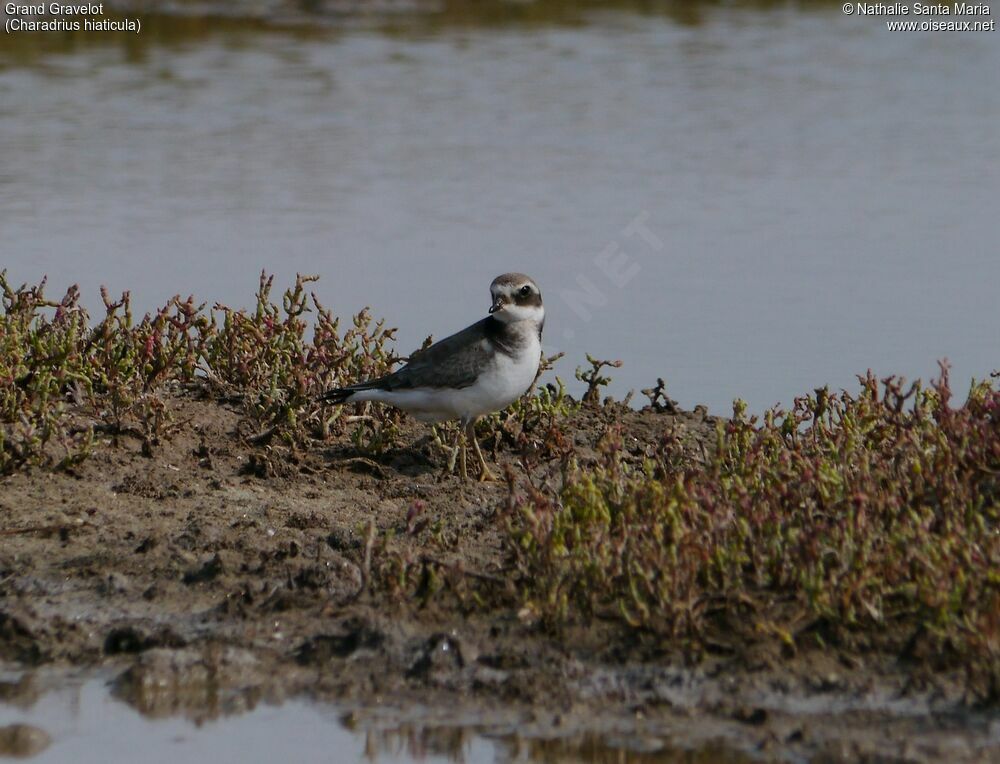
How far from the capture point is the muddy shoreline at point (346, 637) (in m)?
5.48

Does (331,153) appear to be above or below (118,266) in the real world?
above

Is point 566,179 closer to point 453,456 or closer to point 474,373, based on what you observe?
point 474,373

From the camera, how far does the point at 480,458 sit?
26.8 ft

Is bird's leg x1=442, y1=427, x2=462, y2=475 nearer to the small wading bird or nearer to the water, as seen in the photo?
the small wading bird

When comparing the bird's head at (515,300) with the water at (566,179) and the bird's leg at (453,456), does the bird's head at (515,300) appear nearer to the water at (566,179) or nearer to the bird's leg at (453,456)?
the bird's leg at (453,456)

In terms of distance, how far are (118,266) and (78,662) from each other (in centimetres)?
643

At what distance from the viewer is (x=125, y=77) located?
768 inches

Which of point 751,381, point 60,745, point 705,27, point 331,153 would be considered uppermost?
point 705,27

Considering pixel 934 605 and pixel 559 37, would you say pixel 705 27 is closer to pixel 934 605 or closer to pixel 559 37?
pixel 559 37

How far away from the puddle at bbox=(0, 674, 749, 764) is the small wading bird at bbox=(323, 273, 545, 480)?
2.57 meters

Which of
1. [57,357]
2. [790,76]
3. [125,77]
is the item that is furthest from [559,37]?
[57,357]

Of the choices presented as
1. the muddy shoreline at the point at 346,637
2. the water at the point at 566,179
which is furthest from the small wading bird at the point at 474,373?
the water at the point at 566,179

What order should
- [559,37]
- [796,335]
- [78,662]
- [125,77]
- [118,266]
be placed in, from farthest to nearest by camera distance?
[559,37]
[125,77]
[118,266]
[796,335]
[78,662]

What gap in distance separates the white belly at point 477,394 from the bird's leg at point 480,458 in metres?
0.07
